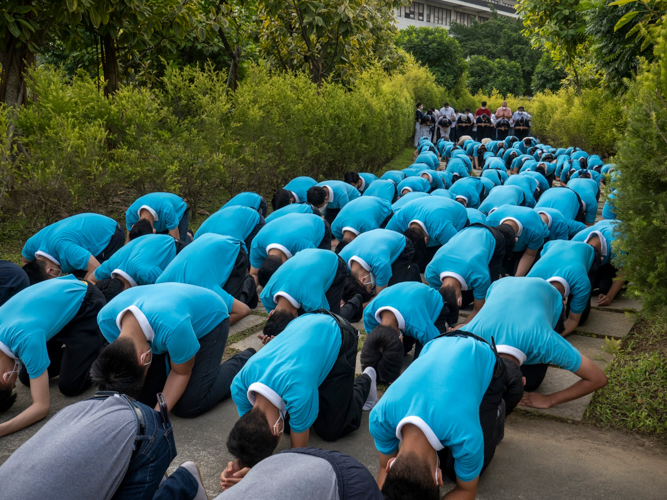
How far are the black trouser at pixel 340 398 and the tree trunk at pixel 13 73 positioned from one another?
6.47m

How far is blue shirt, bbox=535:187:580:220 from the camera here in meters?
7.19

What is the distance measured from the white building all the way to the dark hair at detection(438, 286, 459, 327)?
49964 millimetres

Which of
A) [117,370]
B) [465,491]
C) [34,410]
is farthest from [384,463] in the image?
[34,410]

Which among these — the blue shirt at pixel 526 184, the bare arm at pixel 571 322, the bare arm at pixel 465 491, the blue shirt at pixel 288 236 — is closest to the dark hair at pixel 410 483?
the bare arm at pixel 465 491

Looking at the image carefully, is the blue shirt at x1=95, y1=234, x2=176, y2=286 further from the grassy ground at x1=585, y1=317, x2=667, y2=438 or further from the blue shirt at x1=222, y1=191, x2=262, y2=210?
the grassy ground at x1=585, y1=317, x2=667, y2=438

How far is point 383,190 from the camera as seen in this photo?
8.45 m

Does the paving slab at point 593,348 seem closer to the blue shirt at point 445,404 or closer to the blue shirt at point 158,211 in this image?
the blue shirt at point 445,404

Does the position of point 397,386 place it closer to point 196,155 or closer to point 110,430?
point 110,430

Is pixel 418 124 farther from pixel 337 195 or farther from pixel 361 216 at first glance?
pixel 361 216

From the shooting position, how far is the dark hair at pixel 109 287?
14.7ft

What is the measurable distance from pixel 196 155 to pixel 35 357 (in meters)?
5.57

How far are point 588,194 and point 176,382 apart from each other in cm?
669

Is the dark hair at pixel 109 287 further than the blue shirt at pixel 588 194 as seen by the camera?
No

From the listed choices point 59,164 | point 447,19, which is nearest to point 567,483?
point 59,164
